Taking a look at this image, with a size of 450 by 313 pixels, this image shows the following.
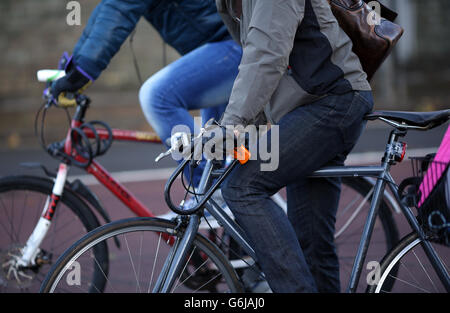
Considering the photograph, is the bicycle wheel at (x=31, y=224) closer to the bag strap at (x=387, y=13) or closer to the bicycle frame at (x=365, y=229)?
the bicycle frame at (x=365, y=229)

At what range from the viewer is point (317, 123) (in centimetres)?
238

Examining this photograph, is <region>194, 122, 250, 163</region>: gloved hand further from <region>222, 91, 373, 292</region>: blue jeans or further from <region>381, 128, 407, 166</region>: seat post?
<region>381, 128, 407, 166</region>: seat post

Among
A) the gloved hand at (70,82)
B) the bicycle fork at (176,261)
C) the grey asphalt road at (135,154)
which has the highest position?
the gloved hand at (70,82)

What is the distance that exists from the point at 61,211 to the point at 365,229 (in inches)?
59.5

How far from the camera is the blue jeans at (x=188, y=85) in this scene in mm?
3113

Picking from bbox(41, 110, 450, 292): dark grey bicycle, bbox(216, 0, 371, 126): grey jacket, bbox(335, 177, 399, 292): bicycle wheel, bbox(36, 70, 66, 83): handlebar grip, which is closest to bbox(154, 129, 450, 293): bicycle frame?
bbox(41, 110, 450, 292): dark grey bicycle

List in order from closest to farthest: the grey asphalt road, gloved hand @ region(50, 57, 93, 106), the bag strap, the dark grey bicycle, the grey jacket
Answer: the grey jacket, the dark grey bicycle, the bag strap, gloved hand @ region(50, 57, 93, 106), the grey asphalt road

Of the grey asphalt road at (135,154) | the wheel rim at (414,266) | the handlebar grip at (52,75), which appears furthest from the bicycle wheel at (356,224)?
the grey asphalt road at (135,154)

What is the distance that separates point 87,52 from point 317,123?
1261 millimetres

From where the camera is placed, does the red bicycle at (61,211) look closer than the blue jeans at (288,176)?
No

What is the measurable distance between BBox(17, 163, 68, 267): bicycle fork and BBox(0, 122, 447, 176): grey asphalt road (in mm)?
4550

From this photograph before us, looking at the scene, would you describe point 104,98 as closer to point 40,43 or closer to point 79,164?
point 40,43

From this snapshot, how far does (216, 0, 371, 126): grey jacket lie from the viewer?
2.20 meters
